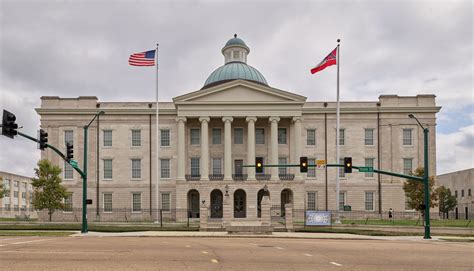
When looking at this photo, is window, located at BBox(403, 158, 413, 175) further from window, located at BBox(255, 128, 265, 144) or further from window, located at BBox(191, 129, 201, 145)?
window, located at BBox(191, 129, 201, 145)

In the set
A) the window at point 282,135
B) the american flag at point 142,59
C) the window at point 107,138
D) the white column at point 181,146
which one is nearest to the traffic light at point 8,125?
the american flag at point 142,59

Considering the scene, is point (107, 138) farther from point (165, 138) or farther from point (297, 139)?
point (297, 139)

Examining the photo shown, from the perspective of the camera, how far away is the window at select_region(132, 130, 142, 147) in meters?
64.2

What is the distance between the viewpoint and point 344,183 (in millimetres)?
63750

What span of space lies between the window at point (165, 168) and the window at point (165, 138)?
2.09 metres

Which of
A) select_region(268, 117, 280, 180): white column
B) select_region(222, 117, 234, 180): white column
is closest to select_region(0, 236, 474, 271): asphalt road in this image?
select_region(268, 117, 280, 180): white column

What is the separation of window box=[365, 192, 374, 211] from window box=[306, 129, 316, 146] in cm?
965

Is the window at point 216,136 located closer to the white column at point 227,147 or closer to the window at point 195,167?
the window at point 195,167

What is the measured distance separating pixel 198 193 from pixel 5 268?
4815 centimetres

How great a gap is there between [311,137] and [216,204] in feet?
49.9

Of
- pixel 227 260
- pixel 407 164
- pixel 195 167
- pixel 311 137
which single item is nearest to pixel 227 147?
pixel 195 167

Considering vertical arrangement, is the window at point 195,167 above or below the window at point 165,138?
below

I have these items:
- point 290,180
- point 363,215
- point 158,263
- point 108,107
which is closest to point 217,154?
point 290,180

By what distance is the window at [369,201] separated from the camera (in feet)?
208
